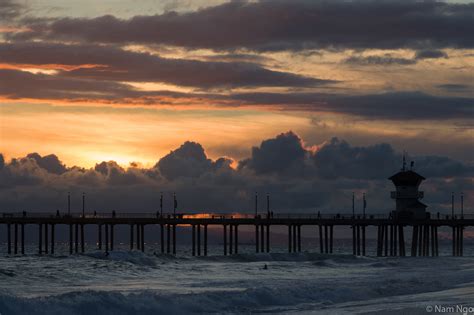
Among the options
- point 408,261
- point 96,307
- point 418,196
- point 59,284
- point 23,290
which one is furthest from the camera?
point 418,196

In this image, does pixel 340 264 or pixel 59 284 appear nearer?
pixel 59 284

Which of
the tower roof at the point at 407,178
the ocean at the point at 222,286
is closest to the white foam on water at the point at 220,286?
the ocean at the point at 222,286

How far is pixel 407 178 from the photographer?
4382 inches

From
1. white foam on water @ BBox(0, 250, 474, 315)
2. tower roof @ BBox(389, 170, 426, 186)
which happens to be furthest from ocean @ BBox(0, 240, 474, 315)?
tower roof @ BBox(389, 170, 426, 186)

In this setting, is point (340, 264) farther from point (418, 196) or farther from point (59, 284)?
point (59, 284)

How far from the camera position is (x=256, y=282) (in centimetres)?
7094

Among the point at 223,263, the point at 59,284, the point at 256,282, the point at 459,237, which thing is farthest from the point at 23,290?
the point at 459,237

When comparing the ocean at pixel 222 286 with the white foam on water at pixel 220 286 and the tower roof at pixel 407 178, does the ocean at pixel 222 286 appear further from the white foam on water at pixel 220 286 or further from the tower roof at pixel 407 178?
the tower roof at pixel 407 178

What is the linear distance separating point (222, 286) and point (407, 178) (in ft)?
164

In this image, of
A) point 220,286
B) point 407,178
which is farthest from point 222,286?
point 407,178

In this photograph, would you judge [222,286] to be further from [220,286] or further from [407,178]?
[407,178]

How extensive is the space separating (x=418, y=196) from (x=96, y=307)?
224 feet

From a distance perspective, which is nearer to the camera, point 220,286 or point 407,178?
point 220,286

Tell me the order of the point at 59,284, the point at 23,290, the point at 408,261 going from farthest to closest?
1. the point at 408,261
2. the point at 59,284
3. the point at 23,290
